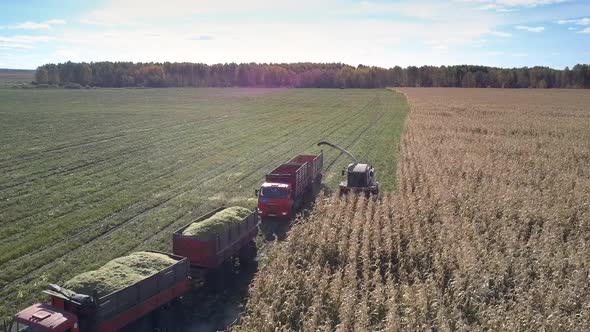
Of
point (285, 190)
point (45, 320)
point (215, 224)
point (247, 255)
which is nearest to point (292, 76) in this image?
point (285, 190)

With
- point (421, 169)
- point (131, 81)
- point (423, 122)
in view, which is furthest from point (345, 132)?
point (131, 81)

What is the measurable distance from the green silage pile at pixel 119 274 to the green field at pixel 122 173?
376 centimetres

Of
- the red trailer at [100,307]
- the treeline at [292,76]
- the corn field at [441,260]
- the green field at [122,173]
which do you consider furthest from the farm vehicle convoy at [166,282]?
the treeline at [292,76]

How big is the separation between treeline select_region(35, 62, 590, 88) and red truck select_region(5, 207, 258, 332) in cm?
15520

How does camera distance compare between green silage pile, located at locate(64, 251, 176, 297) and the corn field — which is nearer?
green silage pile, located at locate(64, 251, 176, 297)

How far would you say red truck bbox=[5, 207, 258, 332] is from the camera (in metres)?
9.84

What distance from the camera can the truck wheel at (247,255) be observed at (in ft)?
56.4

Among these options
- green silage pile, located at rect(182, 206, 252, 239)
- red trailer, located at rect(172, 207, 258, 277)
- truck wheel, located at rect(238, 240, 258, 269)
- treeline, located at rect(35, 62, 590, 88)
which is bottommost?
truck wheel, located at rect(238, 240, 258, 269)

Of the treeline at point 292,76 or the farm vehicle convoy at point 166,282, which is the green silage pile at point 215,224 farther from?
the treeline at point 292,76

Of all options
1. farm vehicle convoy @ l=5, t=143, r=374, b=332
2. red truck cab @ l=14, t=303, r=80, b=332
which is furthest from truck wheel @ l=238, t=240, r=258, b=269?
red truck cab @ l=14, t=303, r=80, b=332

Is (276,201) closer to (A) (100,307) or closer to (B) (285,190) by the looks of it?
(B) (285,190)

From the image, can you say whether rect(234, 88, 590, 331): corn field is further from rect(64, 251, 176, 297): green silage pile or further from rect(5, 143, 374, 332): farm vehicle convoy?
rect(64, 251, 176, 297): green silage pile

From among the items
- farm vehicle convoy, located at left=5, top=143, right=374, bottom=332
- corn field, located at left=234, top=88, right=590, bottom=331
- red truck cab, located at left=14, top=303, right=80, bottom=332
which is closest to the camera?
red truck cab, located at left=14, top=303, right=80, bottom=332

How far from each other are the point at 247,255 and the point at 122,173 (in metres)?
16.0
